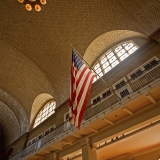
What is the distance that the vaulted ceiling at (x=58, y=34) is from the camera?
9.90 m

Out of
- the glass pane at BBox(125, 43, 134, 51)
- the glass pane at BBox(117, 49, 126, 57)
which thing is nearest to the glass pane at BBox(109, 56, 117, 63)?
the glass pane at BBox(117, 49, 126, 57)

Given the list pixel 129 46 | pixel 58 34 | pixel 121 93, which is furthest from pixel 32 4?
A: pixel 121 93

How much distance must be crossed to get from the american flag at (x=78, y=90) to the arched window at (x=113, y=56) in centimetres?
567

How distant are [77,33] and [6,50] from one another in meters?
7.58

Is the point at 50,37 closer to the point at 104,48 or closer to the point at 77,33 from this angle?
the point at 77,33

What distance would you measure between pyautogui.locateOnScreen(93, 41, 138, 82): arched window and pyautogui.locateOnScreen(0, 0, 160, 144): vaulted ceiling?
53cm

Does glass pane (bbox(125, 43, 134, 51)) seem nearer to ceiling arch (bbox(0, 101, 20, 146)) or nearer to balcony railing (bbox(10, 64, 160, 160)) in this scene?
balcony railing (bbox(10, 64, 160, 160))

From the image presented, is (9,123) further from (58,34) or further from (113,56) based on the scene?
(113,56)

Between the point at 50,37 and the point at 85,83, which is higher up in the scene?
the point at 50,37

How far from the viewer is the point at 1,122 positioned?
22.4 meters

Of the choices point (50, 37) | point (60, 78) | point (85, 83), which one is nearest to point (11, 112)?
point (60, 78)

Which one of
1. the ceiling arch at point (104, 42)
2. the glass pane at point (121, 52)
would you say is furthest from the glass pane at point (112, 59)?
the ceiling arch at point (104, 42)

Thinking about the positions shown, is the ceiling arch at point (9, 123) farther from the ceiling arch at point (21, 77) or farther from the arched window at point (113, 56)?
the arched window at point (113, 56)

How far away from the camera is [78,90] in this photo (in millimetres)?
5395
